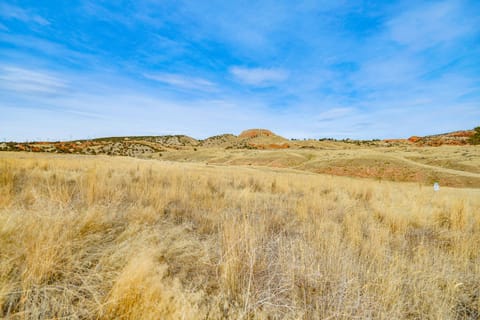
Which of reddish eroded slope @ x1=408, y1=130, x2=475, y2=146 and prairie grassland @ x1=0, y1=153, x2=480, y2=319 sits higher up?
reddish eroded slope @ x1=408, y1=130, x2=475, y2=146

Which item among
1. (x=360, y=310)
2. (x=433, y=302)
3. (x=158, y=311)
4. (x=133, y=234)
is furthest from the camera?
(x=133, y=234)

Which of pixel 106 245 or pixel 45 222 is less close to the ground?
pixel 45 222

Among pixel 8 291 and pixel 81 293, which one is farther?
pixel 81 293

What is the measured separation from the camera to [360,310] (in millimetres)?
1678

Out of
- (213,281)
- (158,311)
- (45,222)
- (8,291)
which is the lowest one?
(213,281)

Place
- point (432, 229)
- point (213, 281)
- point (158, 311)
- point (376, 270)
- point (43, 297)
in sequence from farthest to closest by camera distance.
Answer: point (432, 229), point (376, 270), point (213, 281), point (43, 297), point (158, 311)

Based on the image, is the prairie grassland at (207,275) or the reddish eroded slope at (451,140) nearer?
the prairie grassland at (207,275)

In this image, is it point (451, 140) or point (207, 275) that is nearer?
point (207, 275)

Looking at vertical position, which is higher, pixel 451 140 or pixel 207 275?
pixel 451 140

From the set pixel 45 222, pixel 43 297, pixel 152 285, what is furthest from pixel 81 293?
pixel 45 222

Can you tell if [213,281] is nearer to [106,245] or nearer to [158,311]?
A: [158,311]

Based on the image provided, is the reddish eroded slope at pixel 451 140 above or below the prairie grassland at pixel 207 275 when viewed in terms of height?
above

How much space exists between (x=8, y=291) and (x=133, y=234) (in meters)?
1.28

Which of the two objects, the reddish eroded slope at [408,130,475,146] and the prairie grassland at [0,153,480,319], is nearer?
the prairie grassland at [0,153,480,319]
